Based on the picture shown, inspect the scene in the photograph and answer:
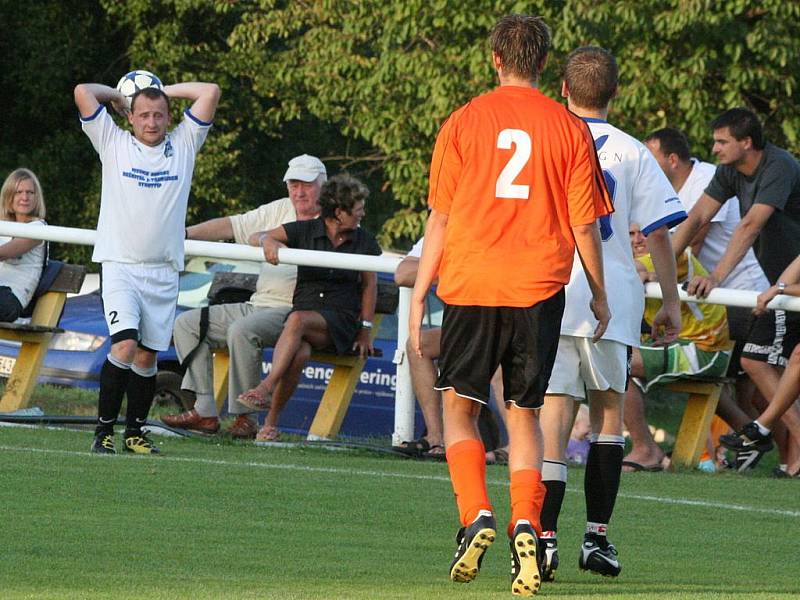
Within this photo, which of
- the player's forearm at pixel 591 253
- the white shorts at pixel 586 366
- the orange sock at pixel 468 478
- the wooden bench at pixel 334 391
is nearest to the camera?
the orange sock at pixel 468 478

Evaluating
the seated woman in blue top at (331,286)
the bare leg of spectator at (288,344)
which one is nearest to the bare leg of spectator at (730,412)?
the seated woman in blue top at (331,286)

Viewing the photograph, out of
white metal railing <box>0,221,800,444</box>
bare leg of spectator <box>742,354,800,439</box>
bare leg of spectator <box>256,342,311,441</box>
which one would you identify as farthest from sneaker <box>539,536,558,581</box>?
bare leg of spectator <box>256,342,311,441</box>

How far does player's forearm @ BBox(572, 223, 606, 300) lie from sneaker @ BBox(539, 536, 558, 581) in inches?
33.7

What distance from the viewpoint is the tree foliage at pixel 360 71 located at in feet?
60.3

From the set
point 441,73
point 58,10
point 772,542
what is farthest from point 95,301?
point 58,10

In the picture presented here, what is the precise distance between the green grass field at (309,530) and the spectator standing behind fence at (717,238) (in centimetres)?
143

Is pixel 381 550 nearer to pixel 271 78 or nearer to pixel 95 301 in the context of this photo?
pixel 95 301

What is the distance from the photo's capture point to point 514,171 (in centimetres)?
551

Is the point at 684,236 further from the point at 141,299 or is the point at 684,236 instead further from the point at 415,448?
the point at 141,299

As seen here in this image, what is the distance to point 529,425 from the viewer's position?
5609 millimetres

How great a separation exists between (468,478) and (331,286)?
18.6ft

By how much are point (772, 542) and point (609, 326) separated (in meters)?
1.44

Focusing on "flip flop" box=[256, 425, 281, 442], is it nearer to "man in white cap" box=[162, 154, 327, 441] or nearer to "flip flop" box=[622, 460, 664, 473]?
"man in white cap" box=[162, 154, 327, 441]

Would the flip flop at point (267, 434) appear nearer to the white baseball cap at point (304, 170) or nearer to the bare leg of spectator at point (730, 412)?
the white baseball cap at point (304, 170)
